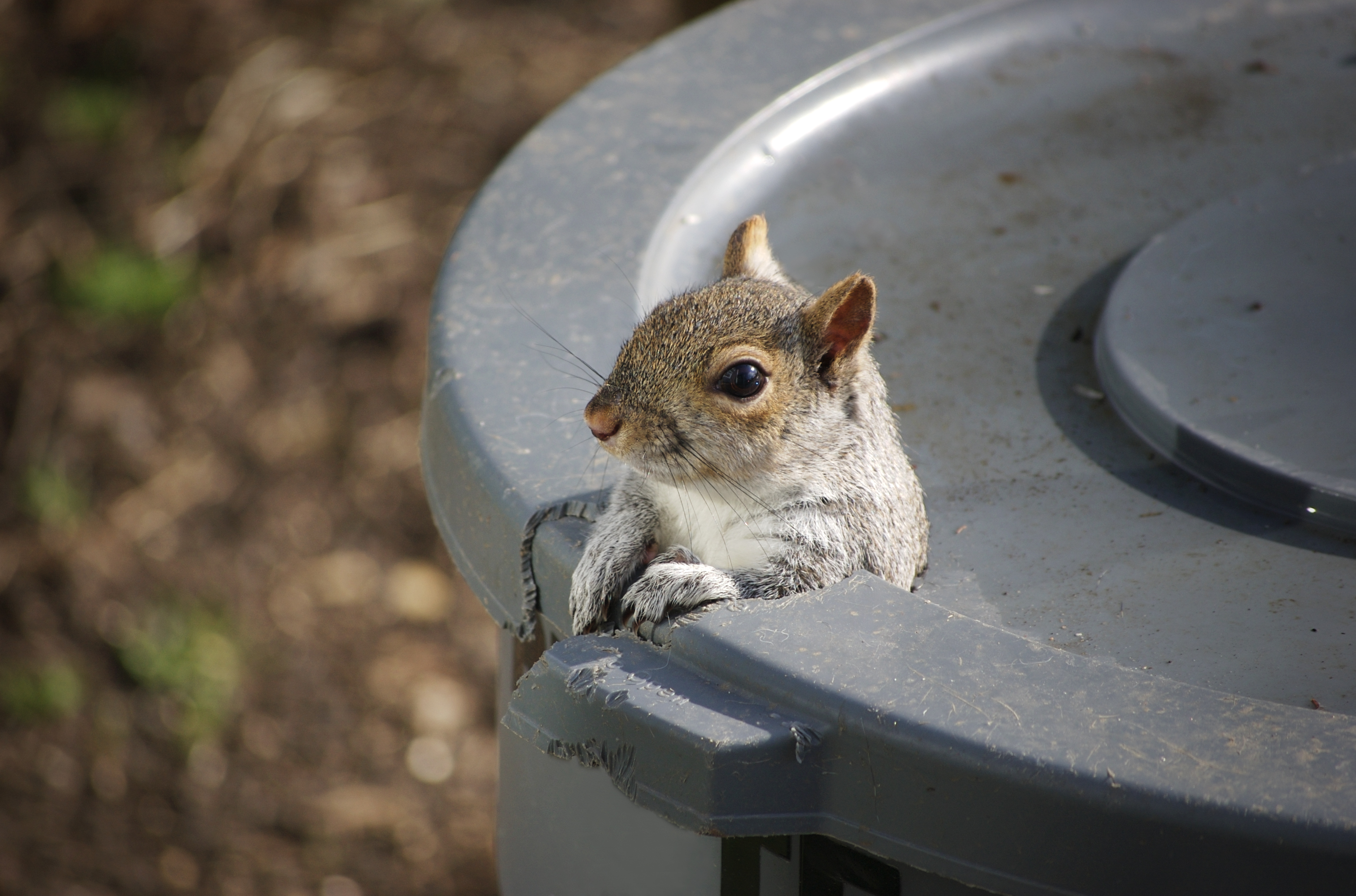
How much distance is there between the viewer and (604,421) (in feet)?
4.62

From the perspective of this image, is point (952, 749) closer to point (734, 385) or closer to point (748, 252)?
point (734, 385)

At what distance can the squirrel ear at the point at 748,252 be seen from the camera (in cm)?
165

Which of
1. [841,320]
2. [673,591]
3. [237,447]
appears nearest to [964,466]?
[841,320]

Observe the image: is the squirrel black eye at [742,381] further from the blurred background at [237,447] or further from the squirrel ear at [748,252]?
the blurred background at [237,447]

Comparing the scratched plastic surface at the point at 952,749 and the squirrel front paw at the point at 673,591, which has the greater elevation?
the squirrel front paw at the point at 673,591

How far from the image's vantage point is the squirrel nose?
141cm

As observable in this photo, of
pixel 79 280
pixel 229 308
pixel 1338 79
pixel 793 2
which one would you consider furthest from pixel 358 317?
pixel 1338 79

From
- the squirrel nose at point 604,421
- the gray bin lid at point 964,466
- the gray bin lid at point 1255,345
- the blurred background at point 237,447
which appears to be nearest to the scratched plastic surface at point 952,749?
the gray bin lid at point 964,466

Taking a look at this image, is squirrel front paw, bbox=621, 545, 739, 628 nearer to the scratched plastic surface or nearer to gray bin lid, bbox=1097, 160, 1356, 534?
the scratched plastic surface

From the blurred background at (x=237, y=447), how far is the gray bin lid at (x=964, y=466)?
62.2 inches

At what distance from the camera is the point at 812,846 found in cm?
131

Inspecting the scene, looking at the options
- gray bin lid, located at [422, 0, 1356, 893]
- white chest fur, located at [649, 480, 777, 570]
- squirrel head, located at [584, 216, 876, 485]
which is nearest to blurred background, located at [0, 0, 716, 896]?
gray bin lid, located at [422, 0, 1356, 893]

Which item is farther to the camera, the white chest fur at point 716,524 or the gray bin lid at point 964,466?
the white chest fur at point 716,524

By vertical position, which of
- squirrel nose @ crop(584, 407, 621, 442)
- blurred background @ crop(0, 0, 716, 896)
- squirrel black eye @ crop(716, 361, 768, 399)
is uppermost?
squirrel black eye @ crop(716, 361, 768, 399)
